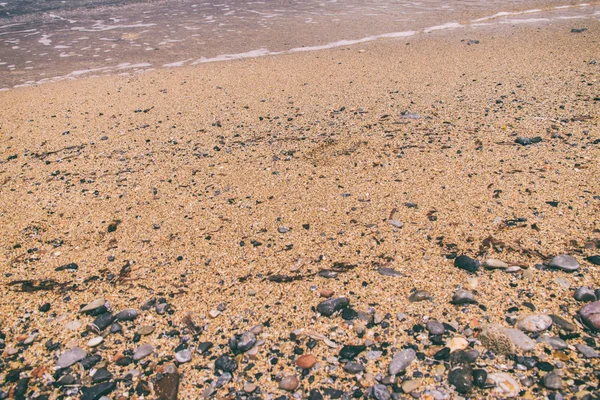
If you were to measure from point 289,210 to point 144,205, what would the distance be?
130 cm

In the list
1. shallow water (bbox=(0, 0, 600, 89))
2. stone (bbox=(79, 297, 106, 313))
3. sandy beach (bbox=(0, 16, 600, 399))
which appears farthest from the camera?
shallow water (bbox=(0, 0, 600, 89))

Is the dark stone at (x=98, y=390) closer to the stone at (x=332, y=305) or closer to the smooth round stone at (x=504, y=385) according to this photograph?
the stone at (x=332, y=305)

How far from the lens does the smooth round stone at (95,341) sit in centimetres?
232

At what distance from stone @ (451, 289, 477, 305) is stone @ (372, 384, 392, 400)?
721mm

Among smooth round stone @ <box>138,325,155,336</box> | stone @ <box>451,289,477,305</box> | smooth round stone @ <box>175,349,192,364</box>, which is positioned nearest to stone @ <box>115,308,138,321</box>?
smooth round stone @ <box>138,325,155,336</box>

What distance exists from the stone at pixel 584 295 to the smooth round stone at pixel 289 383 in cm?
163

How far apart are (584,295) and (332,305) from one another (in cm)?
140

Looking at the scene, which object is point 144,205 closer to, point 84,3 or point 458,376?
point 458,376

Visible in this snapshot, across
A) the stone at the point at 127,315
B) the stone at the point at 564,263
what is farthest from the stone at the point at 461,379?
the stone at the point at 127,315

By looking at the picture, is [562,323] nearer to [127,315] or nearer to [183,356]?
[183,356]

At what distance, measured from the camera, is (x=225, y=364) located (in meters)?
2.16

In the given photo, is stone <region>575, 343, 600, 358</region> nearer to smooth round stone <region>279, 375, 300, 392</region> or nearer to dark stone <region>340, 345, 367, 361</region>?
dark stone <region>340, 345, 367, 361</region>

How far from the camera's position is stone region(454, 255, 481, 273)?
2.63m

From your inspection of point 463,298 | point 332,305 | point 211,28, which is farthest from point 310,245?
point 211,28
